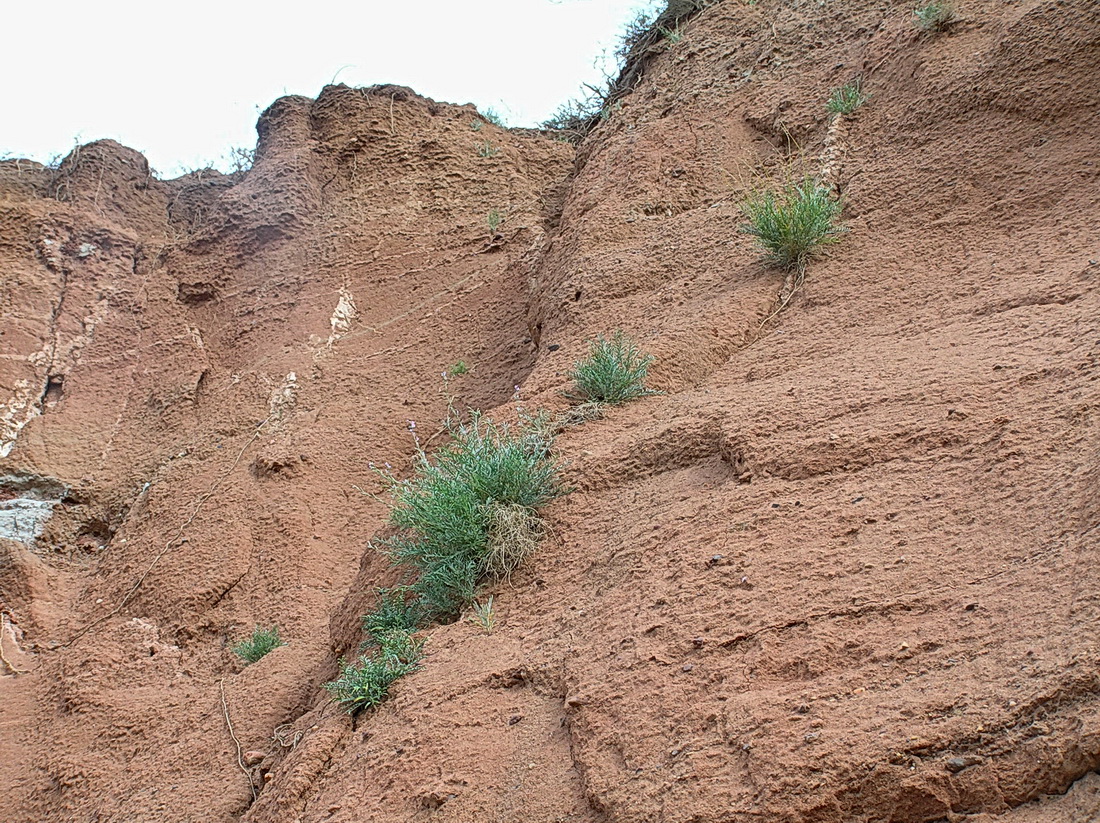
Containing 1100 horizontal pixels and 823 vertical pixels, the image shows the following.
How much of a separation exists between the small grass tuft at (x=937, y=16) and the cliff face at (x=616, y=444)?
0.06 m

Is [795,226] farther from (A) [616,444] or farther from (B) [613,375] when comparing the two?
(A) [616,444]

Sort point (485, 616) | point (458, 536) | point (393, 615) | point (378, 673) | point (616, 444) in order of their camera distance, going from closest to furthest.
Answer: point (378, 673) < point (485, 616) < point (458, 536) < point (393, 615) < point (616, 444)

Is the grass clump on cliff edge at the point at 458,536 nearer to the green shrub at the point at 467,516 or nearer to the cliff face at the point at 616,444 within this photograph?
the green shrub at the point at 467,516

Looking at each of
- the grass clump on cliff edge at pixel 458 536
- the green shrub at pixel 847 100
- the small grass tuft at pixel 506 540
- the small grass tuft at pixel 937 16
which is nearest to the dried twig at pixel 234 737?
the grass clump on cliff edge at pixel 458 536

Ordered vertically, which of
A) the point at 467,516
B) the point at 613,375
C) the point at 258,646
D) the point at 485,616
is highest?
the point at 613,375

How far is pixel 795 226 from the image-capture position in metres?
5.57

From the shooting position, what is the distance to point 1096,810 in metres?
2.25

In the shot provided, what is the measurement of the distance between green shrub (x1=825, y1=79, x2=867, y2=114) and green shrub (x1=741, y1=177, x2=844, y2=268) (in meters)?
1.01

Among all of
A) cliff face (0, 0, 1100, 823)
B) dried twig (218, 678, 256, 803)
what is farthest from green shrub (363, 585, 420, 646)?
dried twig (218, 678, 256, 803)

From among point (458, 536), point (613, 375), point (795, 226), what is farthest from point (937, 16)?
point (458, 536)

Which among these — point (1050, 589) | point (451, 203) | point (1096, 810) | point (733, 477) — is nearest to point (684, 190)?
point (451, 203)

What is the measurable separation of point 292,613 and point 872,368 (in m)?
3.46

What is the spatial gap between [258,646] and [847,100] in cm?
448

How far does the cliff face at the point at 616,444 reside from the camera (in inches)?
117
